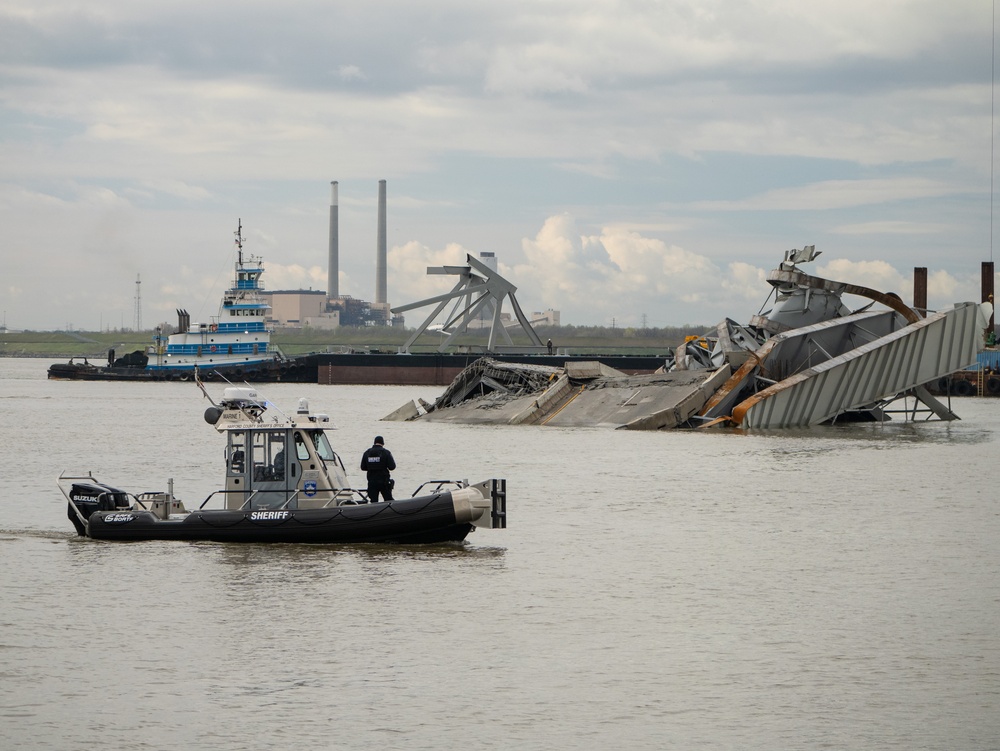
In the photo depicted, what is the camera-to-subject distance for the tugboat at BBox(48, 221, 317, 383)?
99938mm

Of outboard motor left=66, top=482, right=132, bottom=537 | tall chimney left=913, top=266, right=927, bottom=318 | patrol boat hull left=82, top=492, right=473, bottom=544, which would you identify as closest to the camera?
patrol boat hull left=82, top=492, right=473, bottom=544

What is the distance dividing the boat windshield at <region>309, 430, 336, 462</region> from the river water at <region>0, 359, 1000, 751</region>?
1498 mm

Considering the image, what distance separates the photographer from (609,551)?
851 inches

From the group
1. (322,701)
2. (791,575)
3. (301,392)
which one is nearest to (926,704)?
(322,701)

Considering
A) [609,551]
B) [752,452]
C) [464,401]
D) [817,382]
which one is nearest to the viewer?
[609,551]

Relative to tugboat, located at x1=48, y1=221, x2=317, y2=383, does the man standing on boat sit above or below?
below

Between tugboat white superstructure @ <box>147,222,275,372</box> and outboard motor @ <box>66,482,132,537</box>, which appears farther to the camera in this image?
tugboat white superstructure @ <box>147,222,275,372</box>

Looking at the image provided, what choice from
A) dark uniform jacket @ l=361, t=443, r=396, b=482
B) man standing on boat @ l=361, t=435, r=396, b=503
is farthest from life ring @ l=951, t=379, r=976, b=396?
dark uniform jacket @ l=361, t=443, r=396, b=482

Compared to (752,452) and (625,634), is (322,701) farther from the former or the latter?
(752,452)

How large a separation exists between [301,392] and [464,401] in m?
36.9

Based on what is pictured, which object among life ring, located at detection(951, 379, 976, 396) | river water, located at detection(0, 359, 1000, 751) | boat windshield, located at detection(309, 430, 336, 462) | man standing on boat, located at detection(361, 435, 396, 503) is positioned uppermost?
life ring, located at detection(951, 379, 976, 396)

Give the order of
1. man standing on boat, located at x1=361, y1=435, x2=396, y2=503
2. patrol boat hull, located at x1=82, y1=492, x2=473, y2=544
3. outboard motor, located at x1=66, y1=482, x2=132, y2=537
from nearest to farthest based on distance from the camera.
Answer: patrol boat hull, located at x1=82, y1=492, x2=473, y2=544 < man standing on boat, located at x1=361, y1=435, x2=396, y2=503 < outboard motor, located at x1=66, y1=482, x2=132, y2=537

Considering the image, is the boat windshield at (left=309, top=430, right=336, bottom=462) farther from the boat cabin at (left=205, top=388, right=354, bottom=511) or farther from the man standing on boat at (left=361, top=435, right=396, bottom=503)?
the man standing on boat at (left=361, top=435, right=396, bottom=503)

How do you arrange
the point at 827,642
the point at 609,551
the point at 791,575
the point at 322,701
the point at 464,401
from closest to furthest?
the point at 322,701, the point at 827,642, the point at 791,575, the point at 609,551, the point at 464,401
